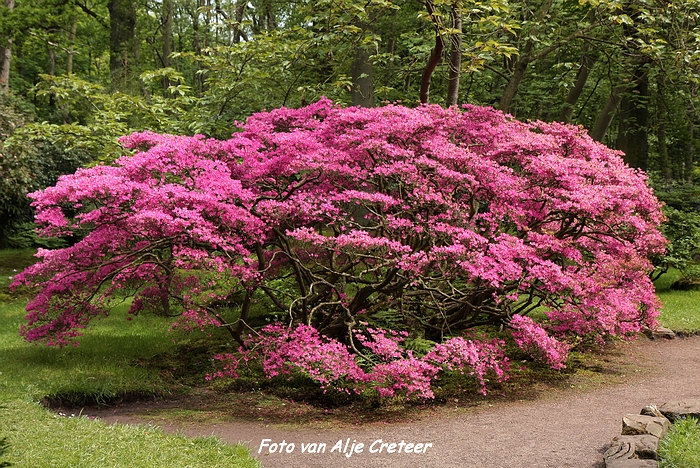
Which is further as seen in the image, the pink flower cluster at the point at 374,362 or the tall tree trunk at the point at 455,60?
the tall tree trunk at the point at 455,60

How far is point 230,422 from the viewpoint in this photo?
7523 mm

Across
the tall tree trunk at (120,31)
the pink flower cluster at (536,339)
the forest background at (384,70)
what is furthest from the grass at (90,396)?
the tall tree trunk at (120,31)

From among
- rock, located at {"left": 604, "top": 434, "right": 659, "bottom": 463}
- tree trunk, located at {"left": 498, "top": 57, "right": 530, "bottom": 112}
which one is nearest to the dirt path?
rock, located at {"left": 604, "top": 434, "right": 659, "bottom": 463}

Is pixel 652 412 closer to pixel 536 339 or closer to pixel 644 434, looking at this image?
pixel 644 434

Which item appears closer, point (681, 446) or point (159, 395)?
point (681, 446)

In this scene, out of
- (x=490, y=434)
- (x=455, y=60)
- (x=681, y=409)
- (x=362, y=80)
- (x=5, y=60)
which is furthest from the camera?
(x=5, y=60)

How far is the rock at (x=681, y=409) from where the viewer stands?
262 inches

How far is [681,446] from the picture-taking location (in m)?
5.70

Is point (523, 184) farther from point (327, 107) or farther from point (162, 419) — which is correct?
point (162, 419)

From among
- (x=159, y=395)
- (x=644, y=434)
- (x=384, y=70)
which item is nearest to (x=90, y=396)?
(x=159, y=395)

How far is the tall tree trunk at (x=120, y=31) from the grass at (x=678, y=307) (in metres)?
15.1

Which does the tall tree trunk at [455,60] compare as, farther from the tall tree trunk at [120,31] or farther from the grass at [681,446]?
the tall tree trunk at [120,31]

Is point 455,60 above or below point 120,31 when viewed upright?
below

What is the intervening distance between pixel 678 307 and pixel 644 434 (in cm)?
891
